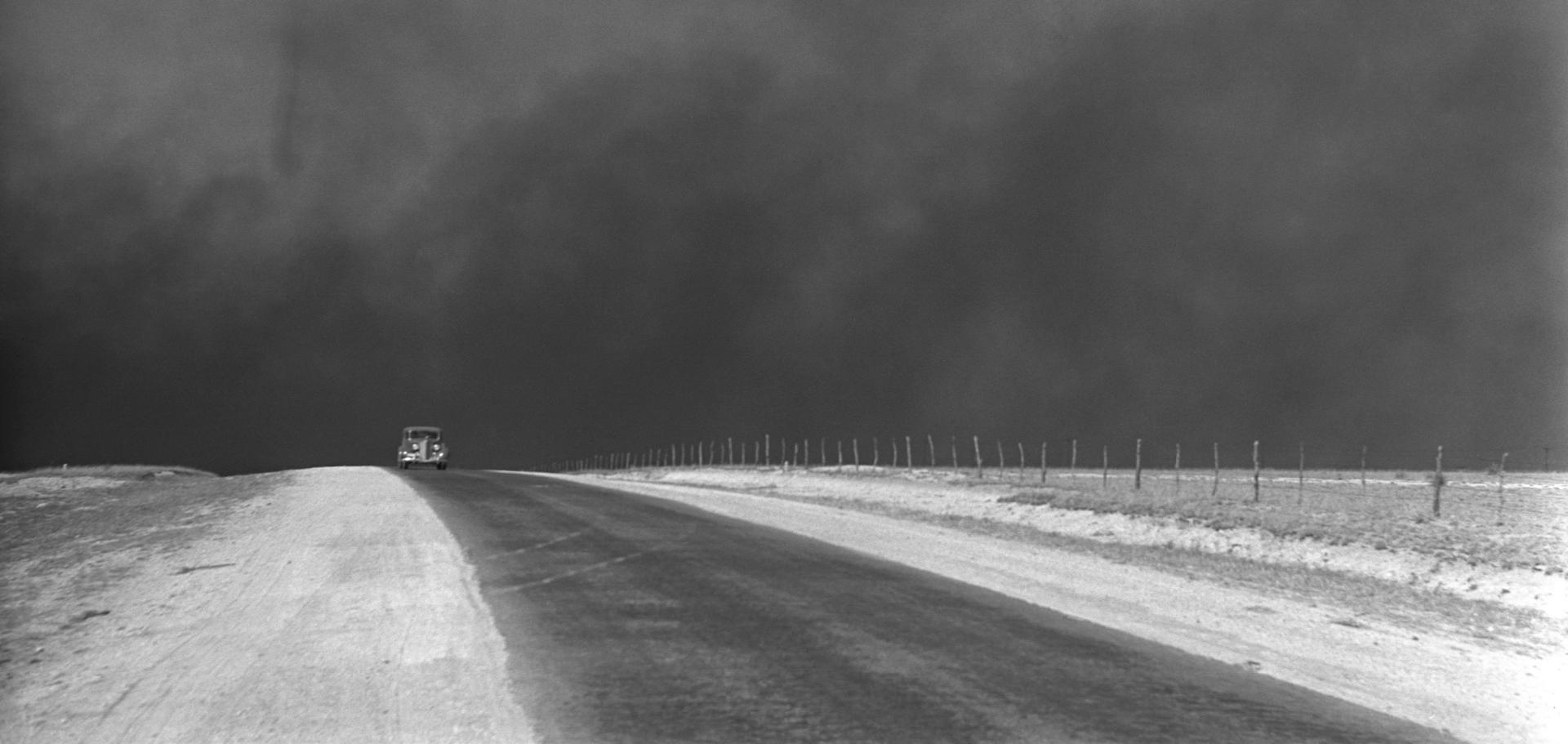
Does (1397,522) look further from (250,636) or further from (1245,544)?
(250,636)

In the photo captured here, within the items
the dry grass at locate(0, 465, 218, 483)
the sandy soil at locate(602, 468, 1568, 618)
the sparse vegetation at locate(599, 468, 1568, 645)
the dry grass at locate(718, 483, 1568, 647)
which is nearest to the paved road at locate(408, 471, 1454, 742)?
the dry grass at locate(718, 483, 1568, 647)

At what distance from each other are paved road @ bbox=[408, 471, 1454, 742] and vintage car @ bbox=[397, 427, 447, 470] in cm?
4550

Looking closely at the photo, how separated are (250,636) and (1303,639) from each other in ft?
32.9

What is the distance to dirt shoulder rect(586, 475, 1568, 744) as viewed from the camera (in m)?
8.21

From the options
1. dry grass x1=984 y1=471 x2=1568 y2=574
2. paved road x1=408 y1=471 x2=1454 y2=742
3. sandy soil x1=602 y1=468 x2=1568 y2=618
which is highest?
paved road x1=408 y1=471 x2=1454 y2=742

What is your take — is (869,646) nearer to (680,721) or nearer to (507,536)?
(680,721)

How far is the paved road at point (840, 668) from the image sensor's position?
275 inches

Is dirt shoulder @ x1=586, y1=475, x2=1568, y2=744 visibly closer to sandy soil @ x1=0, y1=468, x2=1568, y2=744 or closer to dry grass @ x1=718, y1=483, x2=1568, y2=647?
sandy soil @ x1=0, y1=468, x2=1568, y2=744

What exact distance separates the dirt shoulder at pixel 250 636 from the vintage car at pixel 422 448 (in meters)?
37.5

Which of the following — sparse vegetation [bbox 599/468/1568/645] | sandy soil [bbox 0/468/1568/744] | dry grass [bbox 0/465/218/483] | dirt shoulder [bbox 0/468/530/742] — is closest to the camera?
dirt shoulder [bbox 0/468/530/742]

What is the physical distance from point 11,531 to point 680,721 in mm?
19095

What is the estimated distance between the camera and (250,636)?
10016mm

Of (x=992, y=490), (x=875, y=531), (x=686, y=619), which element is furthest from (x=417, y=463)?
(x=686, y=619)

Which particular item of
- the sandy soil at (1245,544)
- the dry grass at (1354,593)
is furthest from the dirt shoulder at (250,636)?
the sandy soil at (1245,544)
